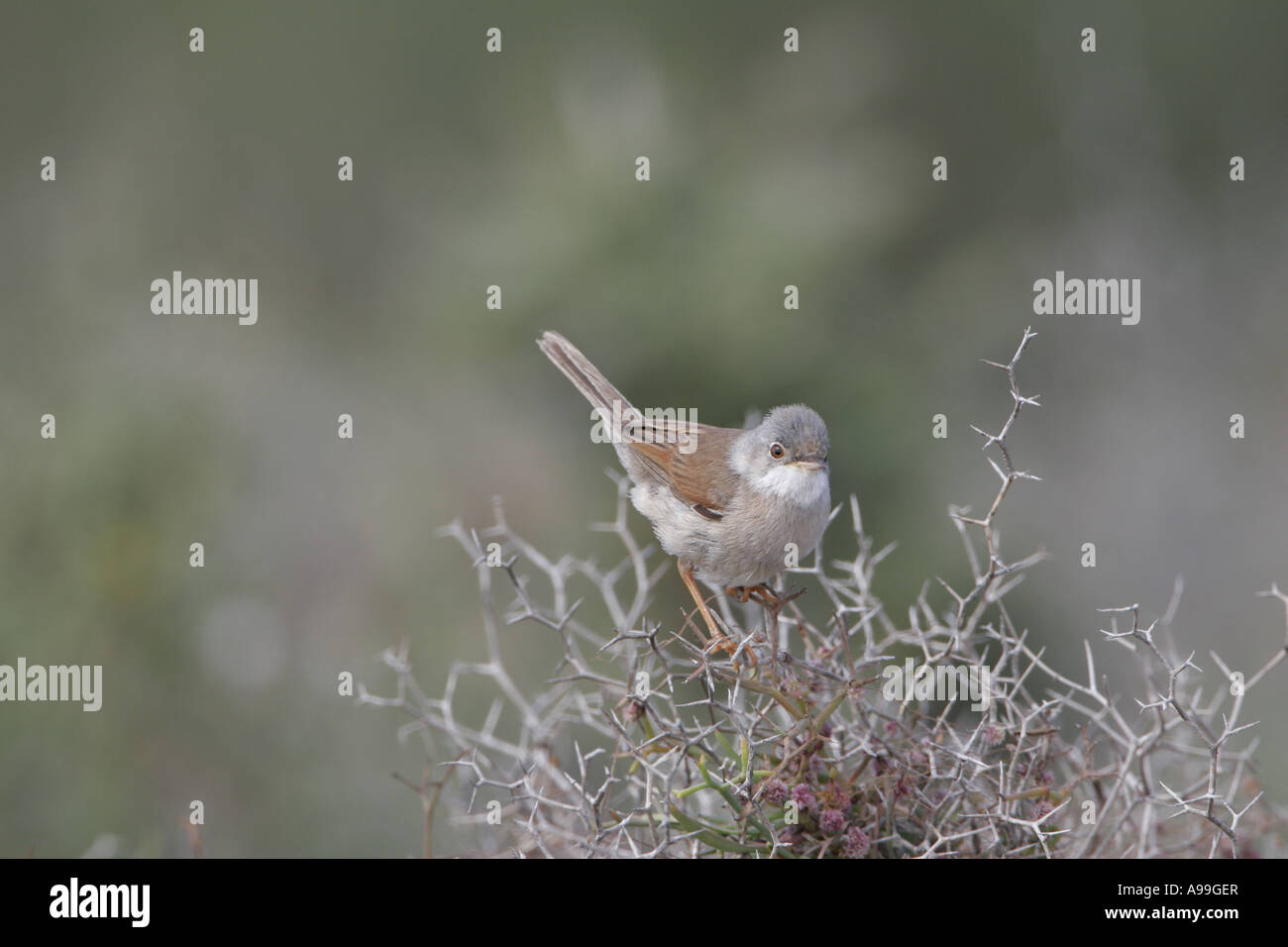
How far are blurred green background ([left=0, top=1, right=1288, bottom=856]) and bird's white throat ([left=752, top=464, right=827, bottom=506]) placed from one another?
1.55 metres

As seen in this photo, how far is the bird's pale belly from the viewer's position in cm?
456

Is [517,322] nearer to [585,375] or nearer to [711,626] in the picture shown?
[585,375]

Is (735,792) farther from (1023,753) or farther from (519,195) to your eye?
(519,195)

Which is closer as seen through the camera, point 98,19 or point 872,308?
point 872,308

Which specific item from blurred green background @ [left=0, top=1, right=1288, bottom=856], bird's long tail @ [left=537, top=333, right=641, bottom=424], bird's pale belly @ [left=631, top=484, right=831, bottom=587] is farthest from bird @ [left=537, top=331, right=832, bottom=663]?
blurred green background @ [left=0, top=1, right=1288, bottom=856]

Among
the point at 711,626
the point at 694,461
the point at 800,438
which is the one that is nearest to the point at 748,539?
the point at 800,438

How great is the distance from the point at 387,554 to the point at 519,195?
2.65 meters

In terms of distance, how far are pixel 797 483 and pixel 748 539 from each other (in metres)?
0.28

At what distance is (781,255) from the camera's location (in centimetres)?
721

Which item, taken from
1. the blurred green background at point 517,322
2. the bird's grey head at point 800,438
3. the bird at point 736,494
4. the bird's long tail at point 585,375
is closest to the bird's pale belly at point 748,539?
the bird at point 736,494

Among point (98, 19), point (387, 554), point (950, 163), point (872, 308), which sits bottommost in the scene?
point (387, 554)

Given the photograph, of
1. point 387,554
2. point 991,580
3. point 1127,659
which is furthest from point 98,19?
point 991,580

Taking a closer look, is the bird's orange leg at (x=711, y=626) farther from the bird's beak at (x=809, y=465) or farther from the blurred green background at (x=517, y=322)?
the blurred green background at (x=517, y=322)

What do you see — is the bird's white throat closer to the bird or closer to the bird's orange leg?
the bird
